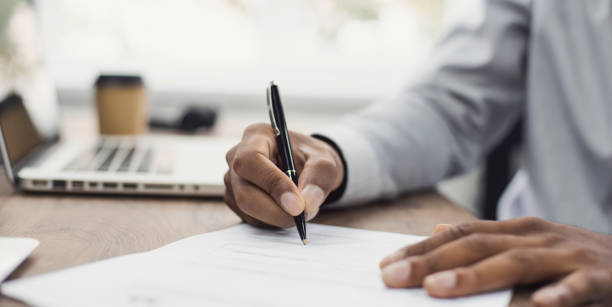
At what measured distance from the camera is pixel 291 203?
1.54 feet

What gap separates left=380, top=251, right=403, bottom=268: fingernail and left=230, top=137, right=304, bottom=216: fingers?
9 centimetres

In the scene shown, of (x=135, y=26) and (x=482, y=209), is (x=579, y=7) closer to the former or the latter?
(x=482, y=209)

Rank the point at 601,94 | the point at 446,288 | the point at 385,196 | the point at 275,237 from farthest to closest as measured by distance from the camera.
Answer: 1. the point at 601,94
2. the point at 385,196
3. the point at 275,237
4. the point at 446,288

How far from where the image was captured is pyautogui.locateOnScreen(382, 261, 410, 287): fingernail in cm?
40

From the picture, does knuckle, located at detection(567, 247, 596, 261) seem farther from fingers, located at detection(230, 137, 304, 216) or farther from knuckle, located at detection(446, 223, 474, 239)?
fingers, located at detection(230, 137, 304, 216)

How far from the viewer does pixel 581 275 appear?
0.39 meters

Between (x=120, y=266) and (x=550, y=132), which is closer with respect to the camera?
(x=120, y=266)

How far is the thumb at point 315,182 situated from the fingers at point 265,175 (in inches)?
0.7

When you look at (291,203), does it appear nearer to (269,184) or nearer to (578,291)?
(269,184)

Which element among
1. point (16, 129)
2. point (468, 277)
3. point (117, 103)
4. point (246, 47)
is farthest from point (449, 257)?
point (246, 47)

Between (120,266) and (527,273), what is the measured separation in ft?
1.09

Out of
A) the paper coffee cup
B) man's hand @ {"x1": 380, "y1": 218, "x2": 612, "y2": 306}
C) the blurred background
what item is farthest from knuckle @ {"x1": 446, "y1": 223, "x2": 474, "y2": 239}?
the blurred background

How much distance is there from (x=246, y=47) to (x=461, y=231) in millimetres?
1128

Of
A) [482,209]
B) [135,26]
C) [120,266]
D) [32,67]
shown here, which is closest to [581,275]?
[120,266]
